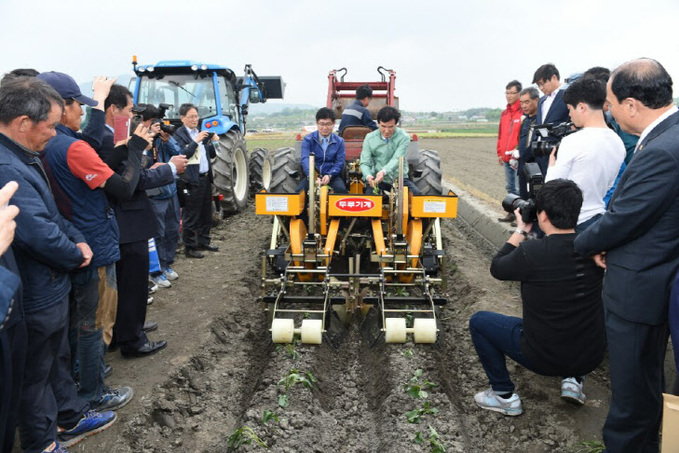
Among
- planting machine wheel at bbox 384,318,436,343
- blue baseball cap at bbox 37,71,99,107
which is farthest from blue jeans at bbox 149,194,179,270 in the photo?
planting machine wheel at bbox 384,318,436,343

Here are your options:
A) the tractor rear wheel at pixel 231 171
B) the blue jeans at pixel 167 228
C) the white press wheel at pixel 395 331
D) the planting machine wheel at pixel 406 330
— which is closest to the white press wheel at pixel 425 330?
the planting machine wheel at pixel 406 330

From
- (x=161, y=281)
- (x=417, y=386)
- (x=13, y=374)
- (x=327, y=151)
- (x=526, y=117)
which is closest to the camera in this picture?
(x=13, y=374)

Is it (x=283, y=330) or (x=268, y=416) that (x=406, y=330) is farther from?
(x=268, y=416)

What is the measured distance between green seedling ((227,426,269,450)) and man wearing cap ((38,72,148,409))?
775mm

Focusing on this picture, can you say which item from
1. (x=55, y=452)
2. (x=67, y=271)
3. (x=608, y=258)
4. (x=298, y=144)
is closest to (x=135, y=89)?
(x=298, y=144)

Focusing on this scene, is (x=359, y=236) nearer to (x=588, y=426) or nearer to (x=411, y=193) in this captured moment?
(x=411, y=193)

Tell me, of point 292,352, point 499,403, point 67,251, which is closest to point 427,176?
point 292,352

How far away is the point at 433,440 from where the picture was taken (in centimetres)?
279

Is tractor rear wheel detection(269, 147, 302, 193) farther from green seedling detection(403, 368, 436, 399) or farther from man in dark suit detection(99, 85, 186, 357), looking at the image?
green seedling detection(403, 368, 436, 399)

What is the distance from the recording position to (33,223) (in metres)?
2.24

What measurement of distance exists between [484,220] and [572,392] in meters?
4.85

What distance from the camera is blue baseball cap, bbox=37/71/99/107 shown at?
285cm

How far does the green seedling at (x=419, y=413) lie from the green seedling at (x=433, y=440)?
14 centimetres

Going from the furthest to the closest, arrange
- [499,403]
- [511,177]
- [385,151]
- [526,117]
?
[511,177] → [526,117] → [385,151] → [499,403]
